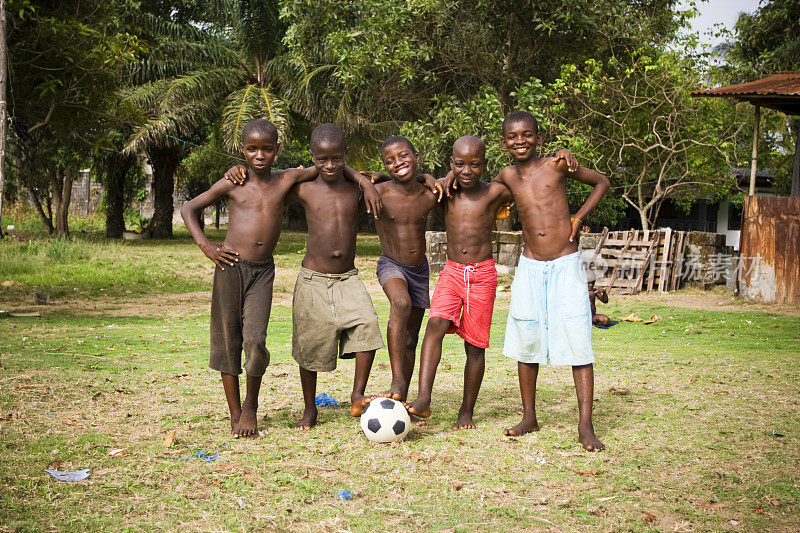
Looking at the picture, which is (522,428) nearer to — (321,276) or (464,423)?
(464,423)

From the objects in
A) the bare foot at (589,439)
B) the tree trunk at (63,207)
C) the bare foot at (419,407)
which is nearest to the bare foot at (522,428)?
the bare foot at (589,439)

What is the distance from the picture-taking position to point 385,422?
182 inches

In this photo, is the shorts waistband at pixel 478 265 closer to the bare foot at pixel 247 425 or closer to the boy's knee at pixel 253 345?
the boy's knee at pixel 253 345

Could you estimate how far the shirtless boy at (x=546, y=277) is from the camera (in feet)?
15.8

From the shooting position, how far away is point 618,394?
613 cm

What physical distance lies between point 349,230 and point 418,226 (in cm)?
49

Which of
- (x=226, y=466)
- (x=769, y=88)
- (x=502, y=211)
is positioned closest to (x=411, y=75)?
(x=769, y=88)

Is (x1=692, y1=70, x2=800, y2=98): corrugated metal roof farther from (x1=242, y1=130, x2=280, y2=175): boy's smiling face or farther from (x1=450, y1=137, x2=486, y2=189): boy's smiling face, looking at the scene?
(x1=242, y1=130, x2=280, y2=175): boy's smiling face

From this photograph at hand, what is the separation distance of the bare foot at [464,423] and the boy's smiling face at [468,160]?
→ 1553 millimetres

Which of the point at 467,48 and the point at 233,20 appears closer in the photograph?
the point at 467,48

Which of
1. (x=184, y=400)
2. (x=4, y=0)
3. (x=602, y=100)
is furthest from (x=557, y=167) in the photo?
(x=602, y=100)

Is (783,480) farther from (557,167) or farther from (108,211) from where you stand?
(108,211)

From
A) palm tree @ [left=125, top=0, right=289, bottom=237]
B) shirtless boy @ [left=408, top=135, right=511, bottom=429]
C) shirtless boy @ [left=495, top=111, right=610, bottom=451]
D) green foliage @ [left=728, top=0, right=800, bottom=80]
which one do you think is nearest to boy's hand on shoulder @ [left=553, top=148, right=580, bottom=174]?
shirtless boy @ [left=495, top=111, right=610, bottom=451]

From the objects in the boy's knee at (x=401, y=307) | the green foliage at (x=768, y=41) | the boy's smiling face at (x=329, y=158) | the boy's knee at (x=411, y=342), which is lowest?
the boy's knee at (x=411, y=342)
